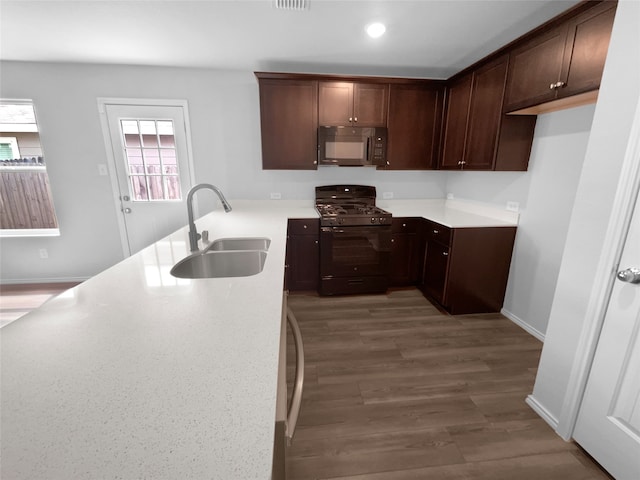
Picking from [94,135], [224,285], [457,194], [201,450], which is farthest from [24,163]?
[457,194]

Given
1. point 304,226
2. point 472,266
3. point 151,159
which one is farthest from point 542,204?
point 151,159

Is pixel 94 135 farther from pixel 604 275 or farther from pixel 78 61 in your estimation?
pixel 604 275

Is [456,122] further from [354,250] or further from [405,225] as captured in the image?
[354,250]

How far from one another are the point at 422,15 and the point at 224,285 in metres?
2.25

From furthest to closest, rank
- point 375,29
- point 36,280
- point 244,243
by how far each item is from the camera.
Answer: point 36,280, point 375,29, point 244,243

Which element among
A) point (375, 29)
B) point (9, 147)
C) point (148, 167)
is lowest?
point (148, 167)

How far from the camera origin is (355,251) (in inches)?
113

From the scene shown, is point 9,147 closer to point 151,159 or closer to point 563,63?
point 151,159

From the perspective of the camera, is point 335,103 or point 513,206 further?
point 335,103

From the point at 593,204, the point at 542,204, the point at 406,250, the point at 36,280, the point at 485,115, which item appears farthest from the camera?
the point at 36,280

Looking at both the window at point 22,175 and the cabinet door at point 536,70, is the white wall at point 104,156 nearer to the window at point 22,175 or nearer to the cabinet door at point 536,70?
the window at point 22,175

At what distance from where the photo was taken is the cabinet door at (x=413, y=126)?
291cm

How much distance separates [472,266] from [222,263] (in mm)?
2209

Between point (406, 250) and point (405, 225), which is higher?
point (405, 225)
